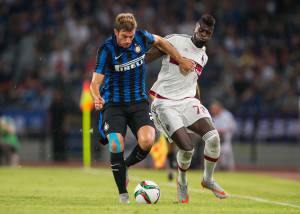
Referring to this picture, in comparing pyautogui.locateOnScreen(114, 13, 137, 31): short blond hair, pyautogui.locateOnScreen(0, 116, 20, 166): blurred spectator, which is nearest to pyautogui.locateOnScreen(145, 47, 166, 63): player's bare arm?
pyautogui.locateOnScreen(114, 13, 137, 31): short blond hair

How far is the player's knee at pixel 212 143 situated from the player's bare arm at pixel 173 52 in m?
0.92

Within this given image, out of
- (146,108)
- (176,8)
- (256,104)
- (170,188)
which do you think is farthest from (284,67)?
(146,108)

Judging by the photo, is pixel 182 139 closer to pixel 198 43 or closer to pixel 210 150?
pixel 210 150

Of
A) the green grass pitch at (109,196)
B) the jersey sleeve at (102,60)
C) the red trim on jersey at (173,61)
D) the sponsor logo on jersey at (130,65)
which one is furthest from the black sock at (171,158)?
the jersey sleeve at (102,60)

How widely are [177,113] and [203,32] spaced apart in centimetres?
113

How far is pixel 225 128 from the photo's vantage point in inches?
1008

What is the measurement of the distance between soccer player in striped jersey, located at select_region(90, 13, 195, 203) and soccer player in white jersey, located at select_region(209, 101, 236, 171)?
1407cm

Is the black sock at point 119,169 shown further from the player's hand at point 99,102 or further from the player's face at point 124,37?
the player's face at point 124,37

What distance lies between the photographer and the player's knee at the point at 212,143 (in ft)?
37.7

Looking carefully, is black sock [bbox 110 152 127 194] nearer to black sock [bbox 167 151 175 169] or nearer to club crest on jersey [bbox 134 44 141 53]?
club crest on jersey [bbox 134 44 141 53]

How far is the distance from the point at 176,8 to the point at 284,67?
411cm

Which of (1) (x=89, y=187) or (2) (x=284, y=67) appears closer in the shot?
(1) (x=89, y=187)

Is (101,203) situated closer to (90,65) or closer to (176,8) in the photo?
(90,65)

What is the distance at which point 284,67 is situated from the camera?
1056 inches
